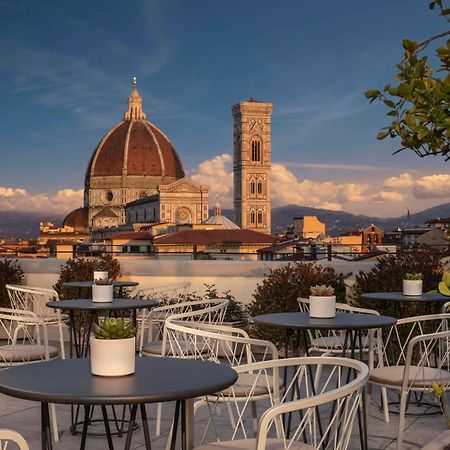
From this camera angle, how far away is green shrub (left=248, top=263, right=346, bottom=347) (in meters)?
7.62

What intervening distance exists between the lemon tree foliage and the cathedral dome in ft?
417

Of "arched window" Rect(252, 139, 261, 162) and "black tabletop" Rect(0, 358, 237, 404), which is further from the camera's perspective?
"arched window" Rect(252, 139, 261, 162)

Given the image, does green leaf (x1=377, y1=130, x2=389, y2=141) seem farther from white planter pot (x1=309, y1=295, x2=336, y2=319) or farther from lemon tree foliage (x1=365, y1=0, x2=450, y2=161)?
white planter pot (x1=309, y1=295, x2=336, y2=319)

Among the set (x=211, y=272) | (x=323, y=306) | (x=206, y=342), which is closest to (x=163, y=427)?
(x=206, y=342)

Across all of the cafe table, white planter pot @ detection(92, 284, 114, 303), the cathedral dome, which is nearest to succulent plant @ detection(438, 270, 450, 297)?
the cafe table

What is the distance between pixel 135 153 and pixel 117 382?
12804cm

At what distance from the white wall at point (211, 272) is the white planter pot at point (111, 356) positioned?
5.50 metres

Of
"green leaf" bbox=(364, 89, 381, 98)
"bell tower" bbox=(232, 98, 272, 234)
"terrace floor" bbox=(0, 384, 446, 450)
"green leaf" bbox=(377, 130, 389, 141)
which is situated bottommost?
"terrace floor" bbox=(0, 384, 446, 450)

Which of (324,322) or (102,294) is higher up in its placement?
(102,294)

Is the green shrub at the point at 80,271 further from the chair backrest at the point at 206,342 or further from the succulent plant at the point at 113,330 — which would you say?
the succulent plant at the point at 113,330

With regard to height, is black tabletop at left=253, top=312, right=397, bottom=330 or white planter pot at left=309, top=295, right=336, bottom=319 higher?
white planter pot at left=309, top=295, right=336, bottom=319

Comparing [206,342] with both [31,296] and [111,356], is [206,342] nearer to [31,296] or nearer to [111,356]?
[111,356]

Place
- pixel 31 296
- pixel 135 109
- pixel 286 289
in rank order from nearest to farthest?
1. pixel 31 296
2. pixel 286 289
3. pixel 135 109

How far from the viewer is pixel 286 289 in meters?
7.69
